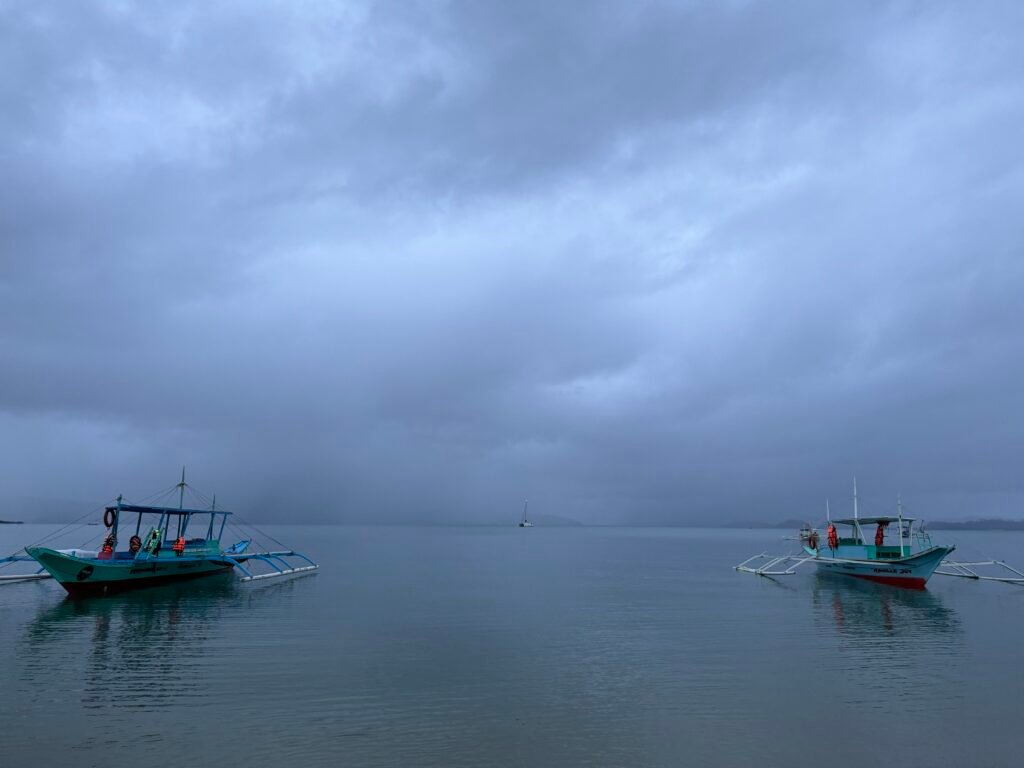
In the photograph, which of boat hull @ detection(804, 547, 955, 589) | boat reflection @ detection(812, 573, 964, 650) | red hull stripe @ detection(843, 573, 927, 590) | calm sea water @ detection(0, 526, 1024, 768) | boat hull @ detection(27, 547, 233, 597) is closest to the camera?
calm sea water @ detection(0, 526, 1024, 768)

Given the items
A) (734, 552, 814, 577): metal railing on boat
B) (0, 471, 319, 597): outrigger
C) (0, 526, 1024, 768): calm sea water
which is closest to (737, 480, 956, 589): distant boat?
(734, 552, 814, 577): metal railing on boat

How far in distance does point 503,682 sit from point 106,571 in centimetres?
3570

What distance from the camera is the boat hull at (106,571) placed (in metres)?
44.3

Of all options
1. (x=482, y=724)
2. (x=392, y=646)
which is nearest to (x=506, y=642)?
(x=392, y=646)

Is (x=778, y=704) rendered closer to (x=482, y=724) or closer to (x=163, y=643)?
(x=482, y=724)

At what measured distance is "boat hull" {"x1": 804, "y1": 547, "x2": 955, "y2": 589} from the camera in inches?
2147

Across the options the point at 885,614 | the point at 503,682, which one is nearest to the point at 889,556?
the point at 885,614

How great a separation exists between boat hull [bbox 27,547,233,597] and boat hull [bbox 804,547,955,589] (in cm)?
5757

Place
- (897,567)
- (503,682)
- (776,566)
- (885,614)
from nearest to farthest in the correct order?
(503,682), (885,614), (897,567), (776,566)

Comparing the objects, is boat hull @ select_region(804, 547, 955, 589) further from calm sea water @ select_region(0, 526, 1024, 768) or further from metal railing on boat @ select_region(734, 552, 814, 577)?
calm sea water @ select_region(0, 526, 1024, 768)

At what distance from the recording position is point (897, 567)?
57.2m

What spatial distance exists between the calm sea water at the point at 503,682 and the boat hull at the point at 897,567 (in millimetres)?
6939

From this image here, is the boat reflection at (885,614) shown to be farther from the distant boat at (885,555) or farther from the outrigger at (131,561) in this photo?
the outrigger at (131,561)

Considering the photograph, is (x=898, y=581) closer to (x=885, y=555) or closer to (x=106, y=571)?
(x=885, y=555)
